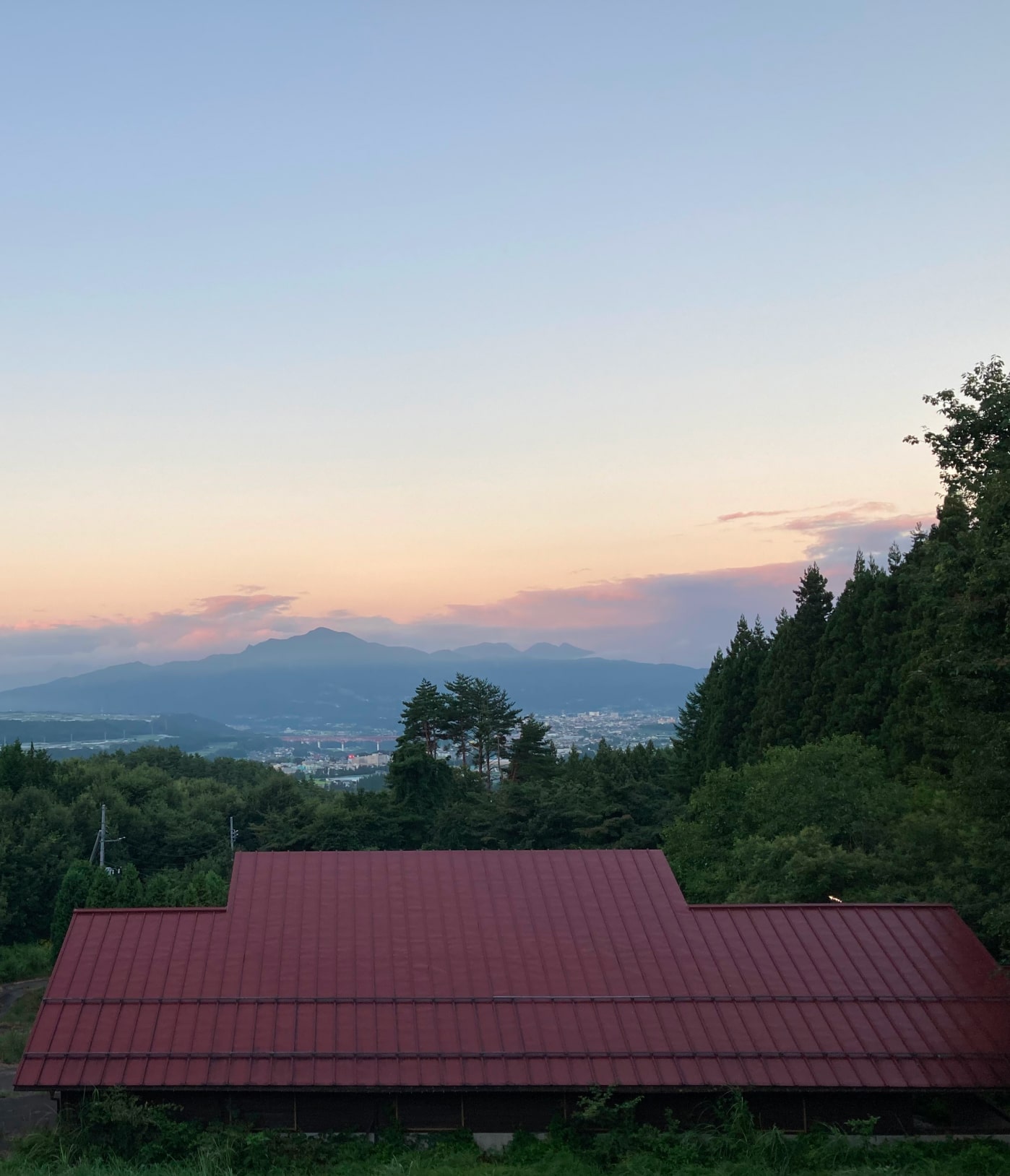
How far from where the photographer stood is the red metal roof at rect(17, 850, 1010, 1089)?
16.0 meters

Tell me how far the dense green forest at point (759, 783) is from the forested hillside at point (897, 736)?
0.06m

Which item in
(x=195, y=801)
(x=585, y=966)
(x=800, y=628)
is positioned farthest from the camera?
(x=195, y=801)

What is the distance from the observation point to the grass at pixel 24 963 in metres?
43.1

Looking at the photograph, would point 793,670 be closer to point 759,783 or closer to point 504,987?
point 759,783

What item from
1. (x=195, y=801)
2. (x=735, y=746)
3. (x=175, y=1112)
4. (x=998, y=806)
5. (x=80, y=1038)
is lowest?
(x=195, y=801)

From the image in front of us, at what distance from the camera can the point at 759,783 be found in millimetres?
31672

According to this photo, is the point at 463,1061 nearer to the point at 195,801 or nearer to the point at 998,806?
the point at 998,806

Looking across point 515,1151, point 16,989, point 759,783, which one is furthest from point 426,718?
point 515,1151

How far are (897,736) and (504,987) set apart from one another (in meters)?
24.2

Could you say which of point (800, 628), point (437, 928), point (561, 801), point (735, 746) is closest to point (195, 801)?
point (561, 801)

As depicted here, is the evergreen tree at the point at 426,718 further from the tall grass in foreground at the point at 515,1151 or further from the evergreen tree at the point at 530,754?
the tall grass in foreground at the point at 515,1151

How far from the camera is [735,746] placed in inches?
2158

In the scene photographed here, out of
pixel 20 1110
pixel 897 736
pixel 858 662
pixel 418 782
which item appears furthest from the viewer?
pixel 418 782

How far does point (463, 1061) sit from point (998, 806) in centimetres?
1137
